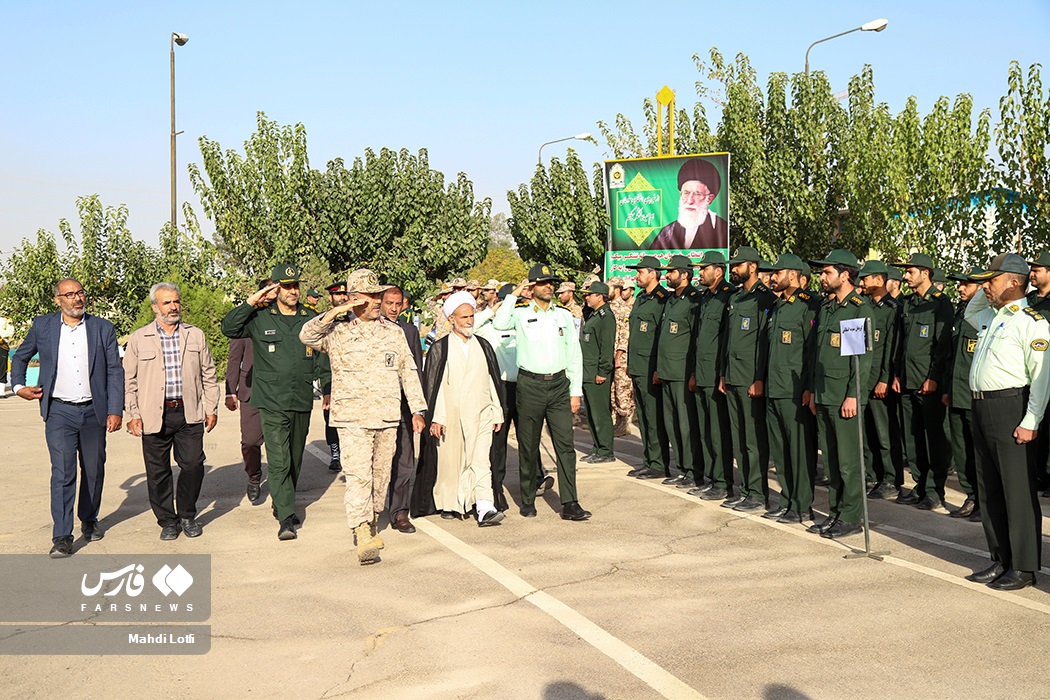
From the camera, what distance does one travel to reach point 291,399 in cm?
864

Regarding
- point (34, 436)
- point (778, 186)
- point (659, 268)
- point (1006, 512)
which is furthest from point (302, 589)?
point (778, 186)

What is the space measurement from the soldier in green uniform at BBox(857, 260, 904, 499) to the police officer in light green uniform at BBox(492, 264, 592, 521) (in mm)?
2751

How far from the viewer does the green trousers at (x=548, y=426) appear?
8.95 metres

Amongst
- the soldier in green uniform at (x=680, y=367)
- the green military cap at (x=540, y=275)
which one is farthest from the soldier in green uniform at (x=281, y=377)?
the soldier in green uniform at (x=680, y=367)

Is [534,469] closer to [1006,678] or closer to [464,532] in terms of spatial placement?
[464,532]

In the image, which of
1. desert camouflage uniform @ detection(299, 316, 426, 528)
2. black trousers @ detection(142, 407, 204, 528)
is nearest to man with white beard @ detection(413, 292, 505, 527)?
desert camouflage uniform @ detection(299, 316, 426, 528)

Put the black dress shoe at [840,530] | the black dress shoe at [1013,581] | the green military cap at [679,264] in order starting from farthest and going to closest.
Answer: the green military cap at [679,264] → the black dress shoe at [840,530] → the black dress shoe at [1013,581]

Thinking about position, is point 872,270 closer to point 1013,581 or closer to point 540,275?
point 540,275

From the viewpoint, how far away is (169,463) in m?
8.43

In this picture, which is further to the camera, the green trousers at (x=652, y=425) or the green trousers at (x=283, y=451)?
the green trousers at (x=652, y=425)

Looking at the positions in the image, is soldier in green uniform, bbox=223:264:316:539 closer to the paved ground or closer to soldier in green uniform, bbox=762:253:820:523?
the paved ground

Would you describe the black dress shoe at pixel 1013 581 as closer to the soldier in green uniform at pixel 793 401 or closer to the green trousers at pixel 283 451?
the soldier in green uniform at pixel 793 401

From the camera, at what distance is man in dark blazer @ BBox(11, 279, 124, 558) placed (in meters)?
7.89

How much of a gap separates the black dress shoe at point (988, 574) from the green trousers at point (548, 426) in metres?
3.35
